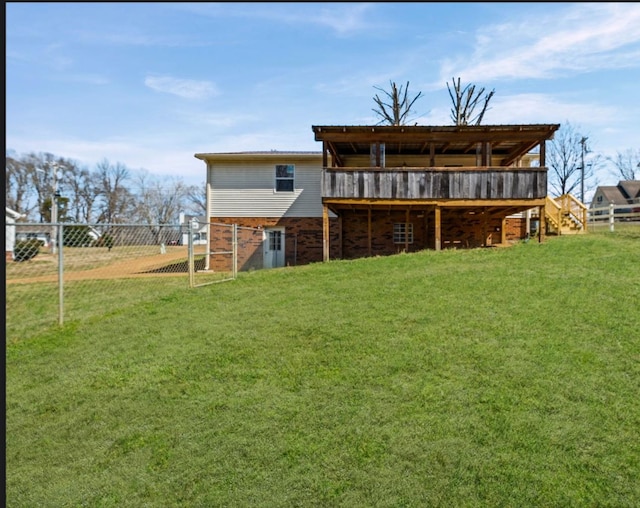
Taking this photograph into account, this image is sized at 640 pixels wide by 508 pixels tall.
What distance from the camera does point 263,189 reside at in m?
17.6

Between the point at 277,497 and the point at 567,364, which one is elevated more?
the point at 567,364

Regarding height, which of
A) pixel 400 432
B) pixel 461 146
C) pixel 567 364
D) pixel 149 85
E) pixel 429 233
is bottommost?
pixel 400 432

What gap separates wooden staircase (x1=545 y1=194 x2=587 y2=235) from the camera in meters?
17.7

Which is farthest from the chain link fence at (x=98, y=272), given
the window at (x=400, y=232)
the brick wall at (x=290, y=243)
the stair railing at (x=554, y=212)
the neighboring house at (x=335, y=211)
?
the stair railing at (x=554, y=212)

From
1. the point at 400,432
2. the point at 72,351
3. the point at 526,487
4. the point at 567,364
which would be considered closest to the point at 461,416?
the point at 400,432

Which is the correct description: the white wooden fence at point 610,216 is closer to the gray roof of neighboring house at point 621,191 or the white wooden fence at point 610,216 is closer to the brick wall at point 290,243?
the brick wall at point 290,243

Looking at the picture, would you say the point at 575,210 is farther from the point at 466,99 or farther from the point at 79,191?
the point at 79,191

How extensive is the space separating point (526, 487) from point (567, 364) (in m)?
2.28

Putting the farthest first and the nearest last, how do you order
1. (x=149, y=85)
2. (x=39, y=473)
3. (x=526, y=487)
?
(x=149, y=85) → (x=39, y=473) → (x=526, y=487)

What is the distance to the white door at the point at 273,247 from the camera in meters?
17.5

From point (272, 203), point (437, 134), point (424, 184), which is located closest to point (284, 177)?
point (272, 203)

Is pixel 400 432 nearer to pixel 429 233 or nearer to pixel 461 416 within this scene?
pixel 461 416

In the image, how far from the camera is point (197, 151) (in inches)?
687

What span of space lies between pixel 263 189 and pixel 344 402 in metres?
13.8
